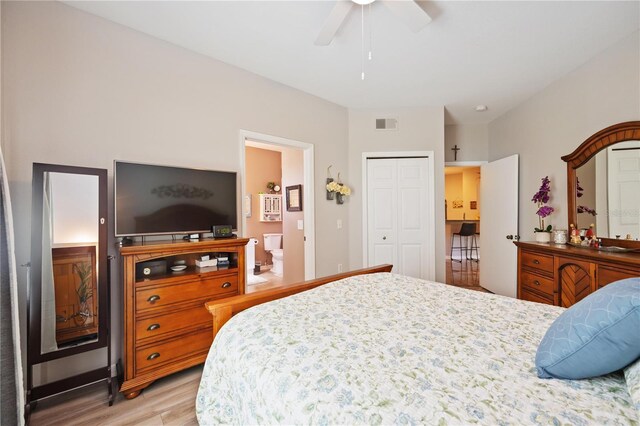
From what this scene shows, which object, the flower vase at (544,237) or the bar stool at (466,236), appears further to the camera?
the bar stool at (466,236)

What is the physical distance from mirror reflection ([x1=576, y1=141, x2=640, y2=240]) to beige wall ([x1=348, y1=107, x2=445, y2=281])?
58.5 inches

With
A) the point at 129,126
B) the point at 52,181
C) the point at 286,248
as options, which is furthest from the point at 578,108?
the point at 52,181

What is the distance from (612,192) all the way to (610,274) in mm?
917

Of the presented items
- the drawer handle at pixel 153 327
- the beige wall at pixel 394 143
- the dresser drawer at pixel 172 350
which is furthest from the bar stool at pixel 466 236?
the drawer handle at pixel 153 327

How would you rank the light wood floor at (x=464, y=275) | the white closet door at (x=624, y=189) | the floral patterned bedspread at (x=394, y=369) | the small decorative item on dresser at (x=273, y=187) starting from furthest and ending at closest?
the small decorative item on dresser at (x=273, y=187) < the light wood floor at (x=464, y=275) < the white closet door at (x=624, y=189) < the floral patterned bedspread at (x=394, y=369)

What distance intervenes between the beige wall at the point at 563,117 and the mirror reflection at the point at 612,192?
26 cm

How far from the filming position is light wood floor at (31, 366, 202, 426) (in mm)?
1736

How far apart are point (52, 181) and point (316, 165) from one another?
8.54 feet

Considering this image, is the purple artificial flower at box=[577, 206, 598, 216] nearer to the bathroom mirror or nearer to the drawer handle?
the drawer handle

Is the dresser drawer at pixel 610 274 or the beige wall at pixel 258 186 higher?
the beige wall at pixel 258 186

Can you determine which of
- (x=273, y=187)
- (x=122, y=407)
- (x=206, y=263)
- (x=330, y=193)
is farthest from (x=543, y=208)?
(x=273, y=187)

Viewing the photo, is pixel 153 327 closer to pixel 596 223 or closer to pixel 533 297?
pixel 533 297

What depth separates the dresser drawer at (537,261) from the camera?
262 cm

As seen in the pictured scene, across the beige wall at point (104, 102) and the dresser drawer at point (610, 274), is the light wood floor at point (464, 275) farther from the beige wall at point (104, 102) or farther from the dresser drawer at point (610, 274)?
the beige wall at point (104, 102)
